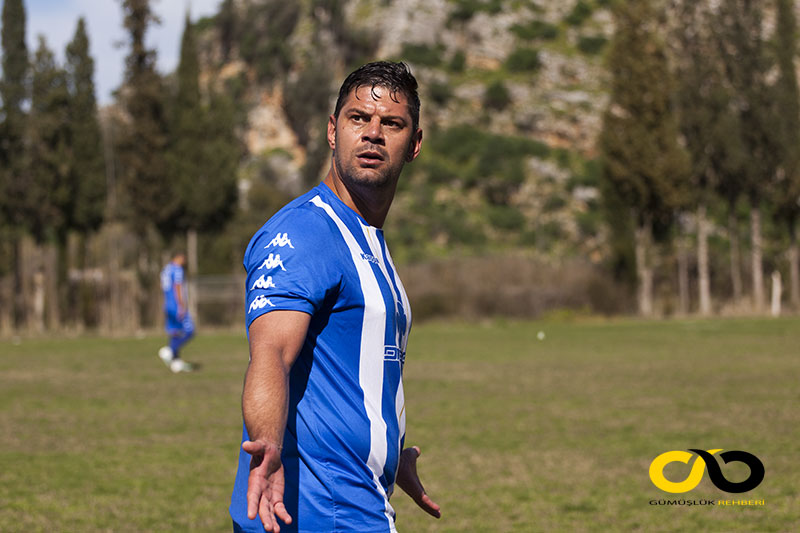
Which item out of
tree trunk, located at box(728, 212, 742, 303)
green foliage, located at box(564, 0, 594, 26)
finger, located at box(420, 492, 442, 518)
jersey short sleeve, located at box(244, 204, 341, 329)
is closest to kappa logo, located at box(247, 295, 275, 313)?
jersey short sleeve, located at box(244, 204, 341, 329)

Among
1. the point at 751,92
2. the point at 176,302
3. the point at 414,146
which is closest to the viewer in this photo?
the point at 414,146

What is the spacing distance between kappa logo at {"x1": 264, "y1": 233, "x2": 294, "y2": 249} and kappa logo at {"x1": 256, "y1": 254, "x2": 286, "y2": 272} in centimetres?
3

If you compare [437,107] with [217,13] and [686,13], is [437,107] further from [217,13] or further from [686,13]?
[686,13]

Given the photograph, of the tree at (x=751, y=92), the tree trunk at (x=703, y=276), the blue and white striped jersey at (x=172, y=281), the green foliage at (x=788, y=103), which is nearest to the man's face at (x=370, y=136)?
the blue and white striped jersey at (x=172, y=281)

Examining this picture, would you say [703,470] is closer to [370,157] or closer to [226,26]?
[370,157]

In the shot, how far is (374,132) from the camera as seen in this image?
2631 mm

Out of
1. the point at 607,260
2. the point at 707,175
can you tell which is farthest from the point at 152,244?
the point at 707,175

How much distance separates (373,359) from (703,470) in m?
6.71

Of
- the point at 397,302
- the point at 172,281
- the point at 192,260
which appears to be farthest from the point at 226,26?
the point at 397,302

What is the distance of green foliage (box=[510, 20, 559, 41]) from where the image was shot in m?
98.8

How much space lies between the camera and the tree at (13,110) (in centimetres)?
3794

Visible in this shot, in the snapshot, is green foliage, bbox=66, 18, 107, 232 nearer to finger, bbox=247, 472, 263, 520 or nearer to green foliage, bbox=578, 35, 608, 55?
finger, bbox=247, 472, 263, 520

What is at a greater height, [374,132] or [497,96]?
[497,96]

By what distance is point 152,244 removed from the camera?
43.6 m
